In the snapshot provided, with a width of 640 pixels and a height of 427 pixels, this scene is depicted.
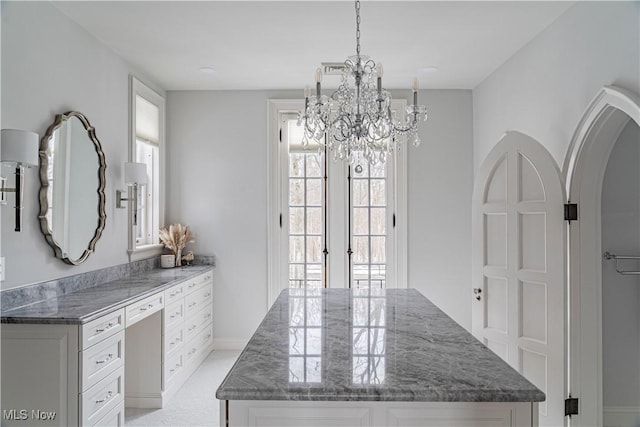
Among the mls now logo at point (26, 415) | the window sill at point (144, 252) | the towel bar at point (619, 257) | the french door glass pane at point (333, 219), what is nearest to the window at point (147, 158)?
the window sill at point (144, 252)

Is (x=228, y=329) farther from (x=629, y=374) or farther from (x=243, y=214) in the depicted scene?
(x=629, y=374)

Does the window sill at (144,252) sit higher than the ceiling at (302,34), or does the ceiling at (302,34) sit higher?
the ceiling at (302,34)

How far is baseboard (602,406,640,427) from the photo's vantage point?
10.1ft

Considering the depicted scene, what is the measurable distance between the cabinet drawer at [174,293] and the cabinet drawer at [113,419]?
2.73 feet

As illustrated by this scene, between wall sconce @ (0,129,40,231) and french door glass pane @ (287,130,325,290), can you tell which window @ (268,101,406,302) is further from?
wall sconce @ (0,129,40,231)

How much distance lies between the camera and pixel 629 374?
10.2 feet

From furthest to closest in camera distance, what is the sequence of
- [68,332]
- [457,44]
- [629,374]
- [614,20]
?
[457,44] < [629,374] < [614,20] < [68,332]

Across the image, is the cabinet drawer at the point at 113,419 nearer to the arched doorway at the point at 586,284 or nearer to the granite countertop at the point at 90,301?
the granite countertop at the point at 90,301

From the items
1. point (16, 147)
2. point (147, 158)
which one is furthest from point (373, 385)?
point (147, 158)

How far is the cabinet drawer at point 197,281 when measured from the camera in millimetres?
3811

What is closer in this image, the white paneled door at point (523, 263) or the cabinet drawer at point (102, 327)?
the cabinet drawer at point (102, 327)

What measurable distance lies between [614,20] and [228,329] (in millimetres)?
4057

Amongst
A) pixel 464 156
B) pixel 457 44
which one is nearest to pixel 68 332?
pixel 457 44

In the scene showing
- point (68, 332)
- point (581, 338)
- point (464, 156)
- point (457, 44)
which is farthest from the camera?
point (464, 156)
